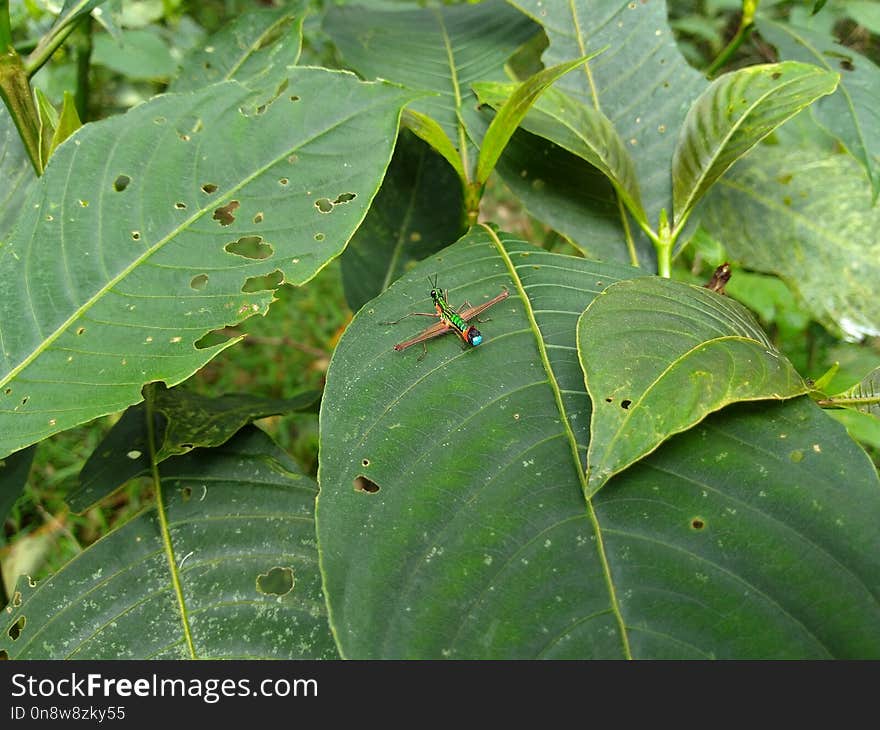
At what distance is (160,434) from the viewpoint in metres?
1.25

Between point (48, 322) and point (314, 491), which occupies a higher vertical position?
point (48, 322)

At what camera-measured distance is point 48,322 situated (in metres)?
1.04

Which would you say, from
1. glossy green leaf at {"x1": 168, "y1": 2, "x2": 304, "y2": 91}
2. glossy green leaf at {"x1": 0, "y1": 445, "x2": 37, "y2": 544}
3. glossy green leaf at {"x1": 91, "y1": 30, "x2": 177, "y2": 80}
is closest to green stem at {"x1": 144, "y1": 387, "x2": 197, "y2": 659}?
glossy green leaf at {"x1": 0, "y1": 445, "x2": 37, "y2": 544}

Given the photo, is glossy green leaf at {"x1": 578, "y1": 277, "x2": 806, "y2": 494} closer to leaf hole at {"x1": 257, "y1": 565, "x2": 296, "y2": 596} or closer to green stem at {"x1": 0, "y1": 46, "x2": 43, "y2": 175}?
leaf hole at {"x1": 257, "y1": 565, "x2": 296, "y2": 596}

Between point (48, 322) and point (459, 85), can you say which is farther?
point (459, 85)

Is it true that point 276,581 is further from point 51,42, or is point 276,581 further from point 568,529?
point 51,42

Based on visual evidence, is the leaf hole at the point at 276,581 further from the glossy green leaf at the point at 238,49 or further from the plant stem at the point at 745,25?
the plant stem at the point at 745,25

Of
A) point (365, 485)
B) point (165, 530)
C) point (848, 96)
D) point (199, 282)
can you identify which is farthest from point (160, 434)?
point (848, 96)

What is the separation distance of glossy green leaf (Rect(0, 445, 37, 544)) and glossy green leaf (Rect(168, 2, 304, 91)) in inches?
31.8

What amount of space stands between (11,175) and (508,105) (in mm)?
946

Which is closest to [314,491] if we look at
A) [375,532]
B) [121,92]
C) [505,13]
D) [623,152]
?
[375,532]
